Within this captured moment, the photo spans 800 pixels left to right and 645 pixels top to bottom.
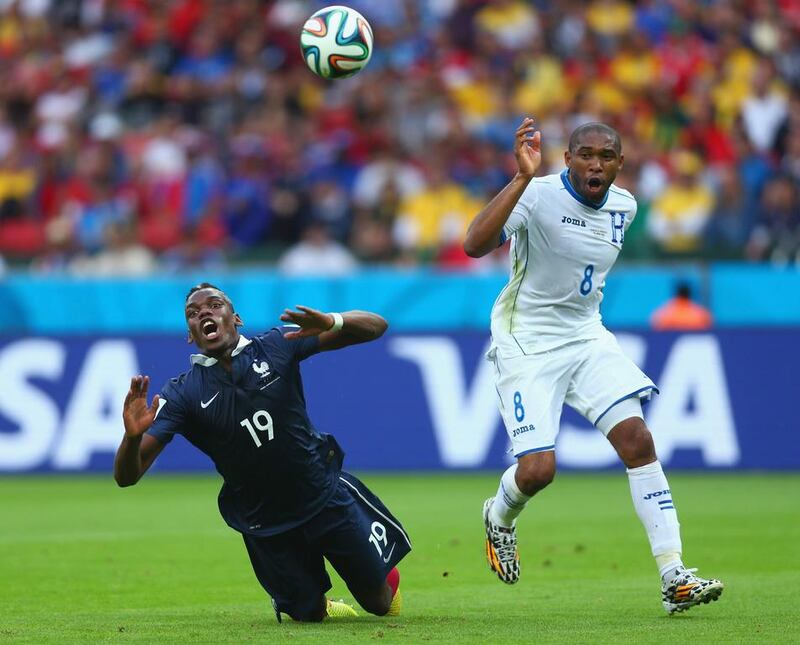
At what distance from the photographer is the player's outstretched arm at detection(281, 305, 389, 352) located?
7746mm

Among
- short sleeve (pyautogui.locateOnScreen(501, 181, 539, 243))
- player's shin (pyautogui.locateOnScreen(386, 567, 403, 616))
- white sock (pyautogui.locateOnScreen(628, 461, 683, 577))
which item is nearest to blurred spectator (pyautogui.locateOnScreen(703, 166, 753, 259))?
short sleeve (pyautogui.locateOnScreen(501, 181, 539, 243))

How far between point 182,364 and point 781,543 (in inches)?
303

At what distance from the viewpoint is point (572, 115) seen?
831 inches

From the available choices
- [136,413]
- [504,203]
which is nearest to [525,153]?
[504,203]

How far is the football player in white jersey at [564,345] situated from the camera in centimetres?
864

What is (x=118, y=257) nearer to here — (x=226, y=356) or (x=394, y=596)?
(x=226, y=356)

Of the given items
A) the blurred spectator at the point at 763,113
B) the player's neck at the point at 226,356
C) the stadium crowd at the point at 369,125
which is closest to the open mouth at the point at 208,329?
the player's neck at the point at 226,356

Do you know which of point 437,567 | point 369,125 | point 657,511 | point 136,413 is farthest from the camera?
point 369,125

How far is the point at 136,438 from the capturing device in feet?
24.9

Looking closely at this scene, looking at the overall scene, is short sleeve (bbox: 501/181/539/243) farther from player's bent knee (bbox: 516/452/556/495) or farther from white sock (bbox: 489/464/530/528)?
white sock (bbox: 489/464/530/528)

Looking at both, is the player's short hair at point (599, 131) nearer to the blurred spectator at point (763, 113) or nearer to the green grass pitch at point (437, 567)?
the green grass pitch at point (437, 567)

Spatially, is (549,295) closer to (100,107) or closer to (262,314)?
(262,314)

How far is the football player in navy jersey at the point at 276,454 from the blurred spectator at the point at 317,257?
443 inches

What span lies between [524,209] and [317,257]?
36.4ft
